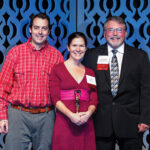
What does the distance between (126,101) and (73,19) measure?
4.12 ft

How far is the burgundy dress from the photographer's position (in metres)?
2.09

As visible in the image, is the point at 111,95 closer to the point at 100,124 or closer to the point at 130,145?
the point at 100,124

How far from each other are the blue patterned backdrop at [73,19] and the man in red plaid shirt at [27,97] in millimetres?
798

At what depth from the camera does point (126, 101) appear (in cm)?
230

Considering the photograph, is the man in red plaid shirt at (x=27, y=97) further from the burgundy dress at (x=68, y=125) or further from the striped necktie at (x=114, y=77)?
the striped necktie at (x=114, y=77)

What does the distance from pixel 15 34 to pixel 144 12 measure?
1570 mm

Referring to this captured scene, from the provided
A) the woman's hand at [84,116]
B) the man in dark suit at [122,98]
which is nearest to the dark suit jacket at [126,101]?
the man in dark suit at [122,98]

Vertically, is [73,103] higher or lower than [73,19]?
lower

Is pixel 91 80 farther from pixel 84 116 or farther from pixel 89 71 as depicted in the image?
pixel 84 116

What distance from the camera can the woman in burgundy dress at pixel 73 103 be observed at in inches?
82.1

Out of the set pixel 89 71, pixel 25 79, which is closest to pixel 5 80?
pixel 25 79

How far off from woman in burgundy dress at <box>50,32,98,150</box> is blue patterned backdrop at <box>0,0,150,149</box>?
33.4 inches

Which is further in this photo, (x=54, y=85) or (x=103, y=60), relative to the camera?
(x=103, y=60)

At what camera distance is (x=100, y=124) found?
2338mm
